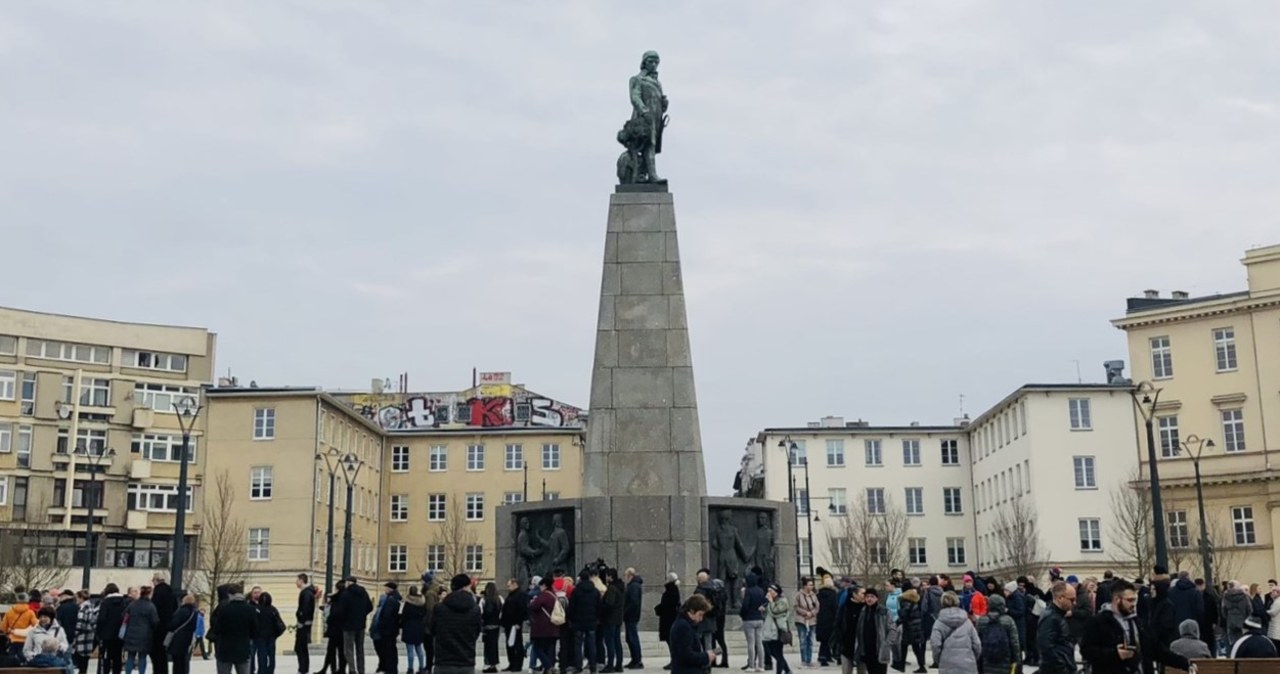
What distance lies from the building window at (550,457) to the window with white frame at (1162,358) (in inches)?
1382

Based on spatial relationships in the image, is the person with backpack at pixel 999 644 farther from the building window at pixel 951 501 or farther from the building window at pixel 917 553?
the building window at pixel 951 501

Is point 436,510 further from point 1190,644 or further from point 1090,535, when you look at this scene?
point 1190,644

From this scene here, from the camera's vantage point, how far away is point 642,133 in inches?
1048

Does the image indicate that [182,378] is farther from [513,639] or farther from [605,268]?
[513,639]

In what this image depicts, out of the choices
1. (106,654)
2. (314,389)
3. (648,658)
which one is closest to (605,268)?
(648,658)

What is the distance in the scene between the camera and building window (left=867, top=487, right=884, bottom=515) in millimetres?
80375

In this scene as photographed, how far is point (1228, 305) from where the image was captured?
204ft

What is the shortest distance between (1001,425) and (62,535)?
1941 inches

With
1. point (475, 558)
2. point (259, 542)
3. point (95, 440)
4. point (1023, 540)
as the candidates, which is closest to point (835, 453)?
point (1023, 540)

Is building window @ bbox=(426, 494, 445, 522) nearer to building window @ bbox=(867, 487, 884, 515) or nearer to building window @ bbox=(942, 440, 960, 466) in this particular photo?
building window @ bbox=(867, 487, 884, 515)

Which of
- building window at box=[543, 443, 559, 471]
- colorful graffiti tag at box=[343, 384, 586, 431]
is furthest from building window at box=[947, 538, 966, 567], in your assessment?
colorful graffiti tag at box=[343, 384, 586, 431]

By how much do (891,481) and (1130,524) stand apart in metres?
19.9

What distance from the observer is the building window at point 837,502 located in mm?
79875

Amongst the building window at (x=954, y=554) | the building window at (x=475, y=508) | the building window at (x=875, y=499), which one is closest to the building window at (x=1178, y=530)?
the building window at (x=954, y=554)
